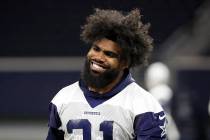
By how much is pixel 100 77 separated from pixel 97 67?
47mm

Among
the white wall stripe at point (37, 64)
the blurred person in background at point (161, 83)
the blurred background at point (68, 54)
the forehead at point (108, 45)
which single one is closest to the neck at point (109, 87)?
the forehead at point (108, 45)

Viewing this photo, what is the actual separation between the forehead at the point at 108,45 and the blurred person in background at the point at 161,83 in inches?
159

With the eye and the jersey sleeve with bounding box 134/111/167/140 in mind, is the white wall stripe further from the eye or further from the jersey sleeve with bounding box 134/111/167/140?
the jersey sleeve with bounding box 134/111/167/140

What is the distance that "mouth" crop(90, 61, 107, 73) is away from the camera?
3033 millimetres

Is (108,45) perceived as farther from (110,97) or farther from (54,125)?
(54,125)

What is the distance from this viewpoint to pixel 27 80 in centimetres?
933

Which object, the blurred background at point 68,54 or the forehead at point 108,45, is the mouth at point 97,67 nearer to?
the forehead at point 108,45

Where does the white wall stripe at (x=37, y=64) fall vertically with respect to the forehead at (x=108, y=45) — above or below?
above

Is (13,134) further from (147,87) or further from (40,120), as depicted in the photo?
(147,87)

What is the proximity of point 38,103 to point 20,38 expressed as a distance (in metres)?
1.03

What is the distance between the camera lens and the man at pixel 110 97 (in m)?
2.99

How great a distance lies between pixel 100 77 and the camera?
3049mm

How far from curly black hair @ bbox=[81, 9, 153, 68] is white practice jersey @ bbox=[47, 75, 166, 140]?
12 cm

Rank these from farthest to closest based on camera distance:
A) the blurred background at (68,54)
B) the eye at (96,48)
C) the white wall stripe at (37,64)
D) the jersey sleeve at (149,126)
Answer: the white wall stripe at (37,64)
the blurred background at (68,54)
the eye at (96,48)
the jersey sleeve at (149,126)
